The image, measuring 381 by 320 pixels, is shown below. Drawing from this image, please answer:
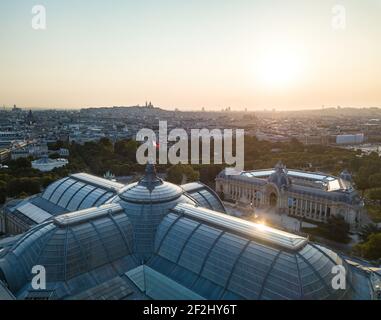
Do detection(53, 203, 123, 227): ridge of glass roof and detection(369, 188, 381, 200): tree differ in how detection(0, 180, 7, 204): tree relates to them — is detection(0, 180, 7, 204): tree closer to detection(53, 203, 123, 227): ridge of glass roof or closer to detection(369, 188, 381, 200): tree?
detection(53, 203, 123, 227): ridge of glass roof

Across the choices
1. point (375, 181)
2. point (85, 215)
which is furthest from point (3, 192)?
point (375, 181)

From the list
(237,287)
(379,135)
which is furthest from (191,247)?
(379,135)

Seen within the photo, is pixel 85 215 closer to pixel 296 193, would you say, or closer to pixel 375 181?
pixel 296 193

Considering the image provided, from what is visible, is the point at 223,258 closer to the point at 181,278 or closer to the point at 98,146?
the point at 181,278

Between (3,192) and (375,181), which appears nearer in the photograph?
(3,192)

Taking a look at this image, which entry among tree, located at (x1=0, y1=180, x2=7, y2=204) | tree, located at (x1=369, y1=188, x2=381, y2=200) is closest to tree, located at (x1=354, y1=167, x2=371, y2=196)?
tree, located at (x1=369, y1=188, x2=381, y2=200)

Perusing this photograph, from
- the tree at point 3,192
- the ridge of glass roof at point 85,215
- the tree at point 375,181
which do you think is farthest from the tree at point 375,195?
the tree at point 3,192
